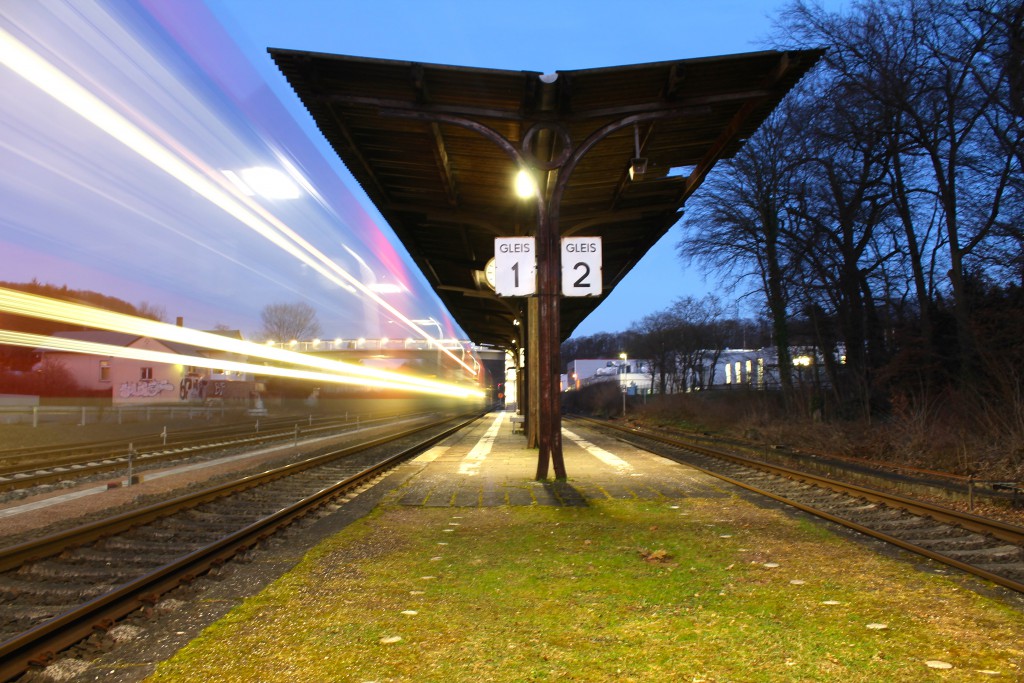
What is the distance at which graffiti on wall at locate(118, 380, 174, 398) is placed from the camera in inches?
1778

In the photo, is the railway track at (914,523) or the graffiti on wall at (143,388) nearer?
the railway track at (914,523)

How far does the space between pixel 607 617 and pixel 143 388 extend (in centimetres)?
4960

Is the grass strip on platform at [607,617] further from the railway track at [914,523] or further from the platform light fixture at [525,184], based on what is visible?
the platform light fixture at [525,184]

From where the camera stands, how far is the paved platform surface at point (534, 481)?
33.4 feet

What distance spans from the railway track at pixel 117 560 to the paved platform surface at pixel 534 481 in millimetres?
1898

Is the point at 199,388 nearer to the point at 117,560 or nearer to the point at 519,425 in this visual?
the point at 519,425

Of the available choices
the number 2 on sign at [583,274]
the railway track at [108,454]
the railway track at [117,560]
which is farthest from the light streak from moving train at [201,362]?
the number 2 on sign at [583,274]

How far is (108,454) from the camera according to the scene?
20094mm

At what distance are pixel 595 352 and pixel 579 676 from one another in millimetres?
144558

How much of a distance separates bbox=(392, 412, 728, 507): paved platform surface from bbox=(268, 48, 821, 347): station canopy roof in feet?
16.9

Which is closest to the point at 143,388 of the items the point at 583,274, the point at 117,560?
the point at 583,274

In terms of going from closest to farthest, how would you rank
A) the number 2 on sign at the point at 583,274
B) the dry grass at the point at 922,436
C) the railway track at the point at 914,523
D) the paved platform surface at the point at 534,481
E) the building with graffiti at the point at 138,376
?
the railway track at the point at 914,523
the paved platform surface at the point at 534,481
the number 2 on sign at the point at 583,274
the dry grass at the point at 922,436
the building with graffiti at the point at 138,376

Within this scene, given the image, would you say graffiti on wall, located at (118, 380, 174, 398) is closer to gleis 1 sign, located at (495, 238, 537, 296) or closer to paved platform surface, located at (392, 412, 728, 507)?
paved platform surface, located at (392, 412, 728, 507)

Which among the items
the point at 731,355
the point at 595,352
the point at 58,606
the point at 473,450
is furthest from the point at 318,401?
the point at 595,352
